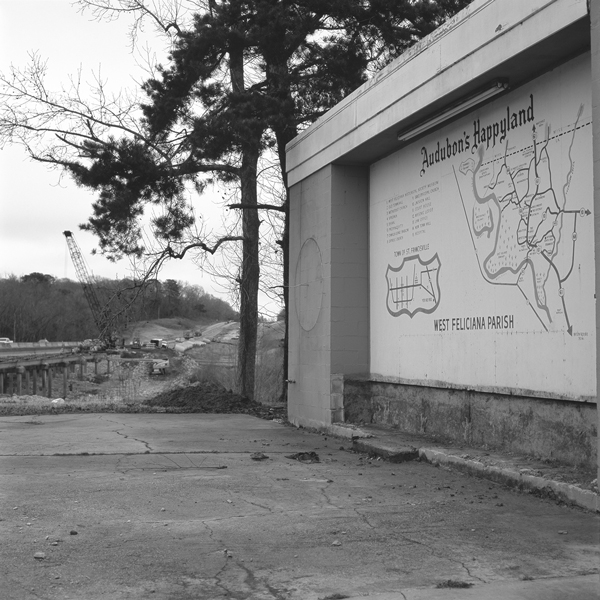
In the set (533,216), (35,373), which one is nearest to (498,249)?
(533,216)

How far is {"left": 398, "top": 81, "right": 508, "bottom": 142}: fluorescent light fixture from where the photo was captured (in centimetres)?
802

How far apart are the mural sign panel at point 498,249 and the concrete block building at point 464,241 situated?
20 mm

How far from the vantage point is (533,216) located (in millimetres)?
7680

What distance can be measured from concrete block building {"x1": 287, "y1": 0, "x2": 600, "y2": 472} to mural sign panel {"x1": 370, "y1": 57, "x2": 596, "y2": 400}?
2 cm

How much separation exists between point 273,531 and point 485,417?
12.8ft

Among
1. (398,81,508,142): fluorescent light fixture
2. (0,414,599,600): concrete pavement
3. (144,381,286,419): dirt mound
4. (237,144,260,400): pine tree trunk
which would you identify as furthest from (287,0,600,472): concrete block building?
(237,144,260,400): pine tree trunk

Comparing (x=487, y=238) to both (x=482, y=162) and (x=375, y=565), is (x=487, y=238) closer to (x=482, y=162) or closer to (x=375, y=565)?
(x=482, y=162)

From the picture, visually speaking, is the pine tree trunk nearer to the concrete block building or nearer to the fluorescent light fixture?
the concrete block building

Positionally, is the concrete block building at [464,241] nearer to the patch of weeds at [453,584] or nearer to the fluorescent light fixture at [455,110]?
the fluorescent light fixture at [455,110]

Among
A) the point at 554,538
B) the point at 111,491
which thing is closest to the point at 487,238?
the point at 554,538

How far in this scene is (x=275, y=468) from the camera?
781 centimetres

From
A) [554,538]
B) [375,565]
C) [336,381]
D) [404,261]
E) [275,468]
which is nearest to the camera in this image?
[375,565]

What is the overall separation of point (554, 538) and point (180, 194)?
13.8 metres

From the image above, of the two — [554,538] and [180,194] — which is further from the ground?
[180,194]
